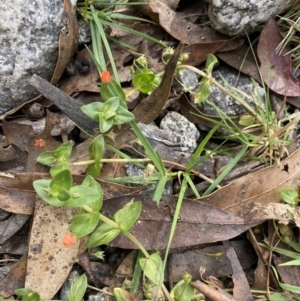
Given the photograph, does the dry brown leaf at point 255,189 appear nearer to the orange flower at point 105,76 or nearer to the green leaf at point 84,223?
the green leaf at point 84,223

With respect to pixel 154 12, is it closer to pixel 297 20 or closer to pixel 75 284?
pixel 297 20

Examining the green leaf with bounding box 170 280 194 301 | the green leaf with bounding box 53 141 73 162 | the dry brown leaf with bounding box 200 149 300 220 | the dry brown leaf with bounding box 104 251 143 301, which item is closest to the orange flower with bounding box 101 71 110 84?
the green leaf with bounding box 53 141 73 162

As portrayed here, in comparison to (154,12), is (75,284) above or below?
below

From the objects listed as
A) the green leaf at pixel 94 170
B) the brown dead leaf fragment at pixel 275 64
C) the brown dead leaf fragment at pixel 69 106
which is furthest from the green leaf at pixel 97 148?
the brown dead leaf fragment at pixel 275 64

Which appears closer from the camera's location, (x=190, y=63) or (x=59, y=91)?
(x=59, y=91)

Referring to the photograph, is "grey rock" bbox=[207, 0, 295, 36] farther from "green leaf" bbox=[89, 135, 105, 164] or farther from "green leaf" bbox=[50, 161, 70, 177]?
"green leaf" bbox=[50, 161, 70, 177]

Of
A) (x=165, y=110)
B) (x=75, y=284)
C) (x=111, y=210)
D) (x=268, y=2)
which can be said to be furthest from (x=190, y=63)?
(x=75, y=284)
